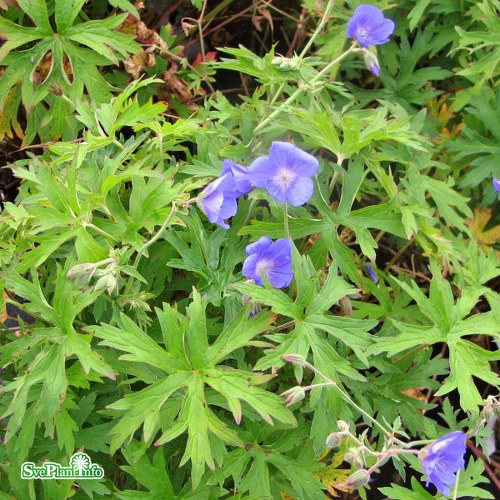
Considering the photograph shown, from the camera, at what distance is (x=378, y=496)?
7.62 ft

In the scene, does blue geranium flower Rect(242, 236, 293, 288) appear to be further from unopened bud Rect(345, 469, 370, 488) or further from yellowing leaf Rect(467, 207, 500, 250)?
yellowing leaf Rect(467, 207, 500, 250)

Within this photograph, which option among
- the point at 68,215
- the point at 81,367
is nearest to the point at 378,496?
the point at 81,367

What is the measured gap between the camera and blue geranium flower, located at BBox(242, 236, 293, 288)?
4.86 ft

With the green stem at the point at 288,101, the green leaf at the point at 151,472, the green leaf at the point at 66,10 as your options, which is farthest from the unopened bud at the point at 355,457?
the green leaf at the point at 66,10

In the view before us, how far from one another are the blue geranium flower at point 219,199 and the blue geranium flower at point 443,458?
0.64 meters

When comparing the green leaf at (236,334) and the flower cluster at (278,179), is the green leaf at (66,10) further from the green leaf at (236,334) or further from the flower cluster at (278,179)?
the green leaf at (236,334)

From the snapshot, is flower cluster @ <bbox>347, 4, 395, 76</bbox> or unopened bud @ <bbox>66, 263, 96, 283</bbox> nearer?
unopened bud @ <bbox>66, 263, 96, 283</bbox>

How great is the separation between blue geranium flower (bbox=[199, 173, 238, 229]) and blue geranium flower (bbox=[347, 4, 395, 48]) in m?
0.60

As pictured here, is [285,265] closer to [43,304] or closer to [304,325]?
[304,325]

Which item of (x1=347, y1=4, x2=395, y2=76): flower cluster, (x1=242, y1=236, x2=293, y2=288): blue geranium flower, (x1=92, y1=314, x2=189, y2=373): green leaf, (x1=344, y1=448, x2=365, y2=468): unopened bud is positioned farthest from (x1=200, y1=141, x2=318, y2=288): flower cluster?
(x1=347, y1=4, x2=395, y2=76): flower cluster

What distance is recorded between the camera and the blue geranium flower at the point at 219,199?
1.49 m

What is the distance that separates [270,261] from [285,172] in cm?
20

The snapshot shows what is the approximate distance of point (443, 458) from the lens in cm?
145

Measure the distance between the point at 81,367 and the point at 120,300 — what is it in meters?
0.16
